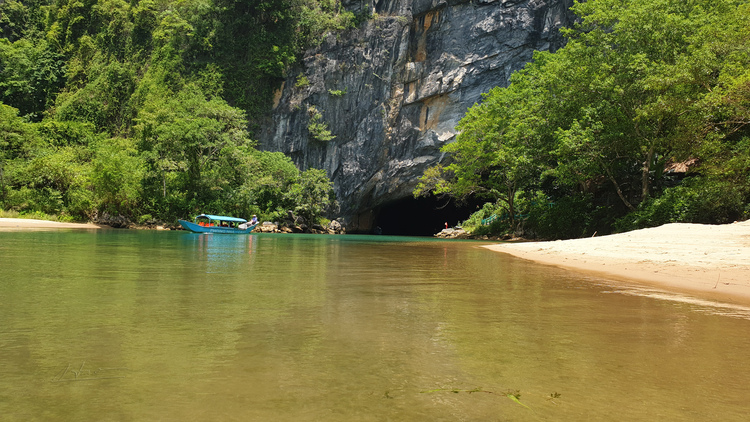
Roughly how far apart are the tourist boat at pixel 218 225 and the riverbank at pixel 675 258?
19.7 metres

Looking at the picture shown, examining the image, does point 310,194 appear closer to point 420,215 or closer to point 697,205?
point 420,215

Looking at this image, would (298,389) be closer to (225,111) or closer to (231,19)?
(225,111)

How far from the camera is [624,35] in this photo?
18547 mm

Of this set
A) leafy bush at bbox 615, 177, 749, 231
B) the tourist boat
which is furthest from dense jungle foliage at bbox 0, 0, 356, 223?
leafy bush at bbox 615, 177, 749, 231

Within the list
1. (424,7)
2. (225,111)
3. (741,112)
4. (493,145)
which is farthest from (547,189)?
(225,111)

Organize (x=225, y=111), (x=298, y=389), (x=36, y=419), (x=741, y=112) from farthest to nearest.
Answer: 1. (x=225, y=111)
2. (x=741, y=112)
3. (x=298, y=389)
4. (x=36, y=419)

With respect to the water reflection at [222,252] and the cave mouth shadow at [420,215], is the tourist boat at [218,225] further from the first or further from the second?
the cave mouth shadow at [420,215]

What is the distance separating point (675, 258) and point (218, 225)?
24.9 m

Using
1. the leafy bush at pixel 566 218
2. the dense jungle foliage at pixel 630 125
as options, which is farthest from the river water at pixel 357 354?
the leafy bush at pixel 566 218

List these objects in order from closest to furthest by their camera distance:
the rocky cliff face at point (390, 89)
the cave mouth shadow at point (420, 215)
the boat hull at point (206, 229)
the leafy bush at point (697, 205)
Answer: the leafy bush at point (697, 205) < the boat hull at point (206, 229) < the rocky cliff face at point (390, 89) < the cave mouth shadow at point (420, 215)

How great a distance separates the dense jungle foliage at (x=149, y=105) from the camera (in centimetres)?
3100

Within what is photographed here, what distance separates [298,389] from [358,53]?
38823 millimetres

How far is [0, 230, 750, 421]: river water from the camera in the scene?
6.97 feet

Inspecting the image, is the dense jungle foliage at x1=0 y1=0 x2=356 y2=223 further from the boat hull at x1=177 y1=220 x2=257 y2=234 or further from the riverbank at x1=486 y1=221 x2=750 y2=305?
the riverbank at x1=486 y1=221 x2=750 y2=305
